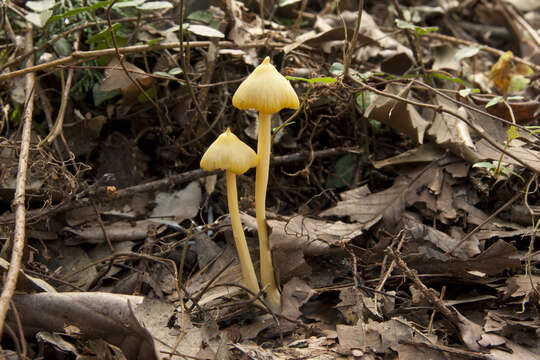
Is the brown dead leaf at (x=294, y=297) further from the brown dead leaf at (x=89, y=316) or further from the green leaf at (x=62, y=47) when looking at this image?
the green leaf at (x=62, y=47)

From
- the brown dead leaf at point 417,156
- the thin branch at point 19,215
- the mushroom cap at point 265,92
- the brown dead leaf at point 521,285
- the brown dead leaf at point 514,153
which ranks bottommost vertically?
the brown dead leaf at point 521,285

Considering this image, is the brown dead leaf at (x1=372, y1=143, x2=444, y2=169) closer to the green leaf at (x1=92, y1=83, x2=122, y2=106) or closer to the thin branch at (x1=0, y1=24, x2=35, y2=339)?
the green leaf at (x1=92, y1=83, x2=122, y2=106)

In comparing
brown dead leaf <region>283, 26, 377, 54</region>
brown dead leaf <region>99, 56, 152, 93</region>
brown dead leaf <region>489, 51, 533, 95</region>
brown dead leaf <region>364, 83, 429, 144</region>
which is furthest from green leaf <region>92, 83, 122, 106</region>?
brown dead leaf <region>489, 51, 533, 95</region>

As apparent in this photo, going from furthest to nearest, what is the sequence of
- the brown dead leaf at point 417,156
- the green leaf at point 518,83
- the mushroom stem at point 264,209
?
the green leaf at point 518,83 < the brown dead leaf at point 417,156 < the mushroom stem at point 264,209

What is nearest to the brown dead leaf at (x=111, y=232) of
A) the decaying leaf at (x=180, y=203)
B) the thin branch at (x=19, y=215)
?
the decaying leaf at (x=180, y=203)

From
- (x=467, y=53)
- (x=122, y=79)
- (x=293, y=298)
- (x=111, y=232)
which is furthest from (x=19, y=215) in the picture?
(x=467, y=53)

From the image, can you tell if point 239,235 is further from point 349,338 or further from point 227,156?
point 349,338
